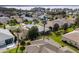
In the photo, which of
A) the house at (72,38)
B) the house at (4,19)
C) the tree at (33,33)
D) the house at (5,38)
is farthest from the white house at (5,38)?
the house at (72,38)

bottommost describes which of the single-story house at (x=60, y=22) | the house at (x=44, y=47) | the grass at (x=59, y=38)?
the house at (x=44, y=47)

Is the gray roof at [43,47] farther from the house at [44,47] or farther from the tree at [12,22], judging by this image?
the tree at [12,22]

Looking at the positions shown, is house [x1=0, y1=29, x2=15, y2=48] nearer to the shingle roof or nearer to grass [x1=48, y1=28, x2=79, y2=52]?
grass [x1=48, y1=28, x2=79, y2=52]

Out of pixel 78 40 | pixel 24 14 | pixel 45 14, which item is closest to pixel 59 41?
pixel 78 40
